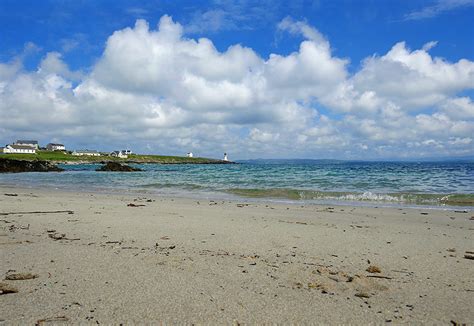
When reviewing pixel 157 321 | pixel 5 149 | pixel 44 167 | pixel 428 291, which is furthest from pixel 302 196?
pixel 5 149

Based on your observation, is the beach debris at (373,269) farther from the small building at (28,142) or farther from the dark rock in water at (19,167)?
the small building at (28,142)

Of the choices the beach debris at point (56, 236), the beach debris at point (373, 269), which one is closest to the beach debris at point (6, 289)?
the beach debris at point (56, 236)

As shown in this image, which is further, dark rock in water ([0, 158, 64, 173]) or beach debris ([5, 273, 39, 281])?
dark rock in water ([0, 158, 64, 173])

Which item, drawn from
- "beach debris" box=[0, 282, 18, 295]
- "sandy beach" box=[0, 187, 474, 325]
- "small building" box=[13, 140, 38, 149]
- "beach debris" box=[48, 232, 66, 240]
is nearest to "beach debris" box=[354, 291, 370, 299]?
"sandy beach" box=[0, 187, 474, 325]

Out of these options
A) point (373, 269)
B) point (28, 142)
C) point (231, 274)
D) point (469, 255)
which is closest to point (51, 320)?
point (231, 274)

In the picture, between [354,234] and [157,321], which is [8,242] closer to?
[157,321]

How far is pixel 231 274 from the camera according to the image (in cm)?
509

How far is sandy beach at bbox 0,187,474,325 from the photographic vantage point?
151 inches

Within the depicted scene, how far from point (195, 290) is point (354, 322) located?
190 centimetres

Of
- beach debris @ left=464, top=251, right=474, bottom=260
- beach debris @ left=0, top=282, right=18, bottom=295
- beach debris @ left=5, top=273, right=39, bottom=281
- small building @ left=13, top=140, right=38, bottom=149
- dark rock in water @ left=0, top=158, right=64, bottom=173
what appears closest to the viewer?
beach debris @ left=0, top=282, right=18, bottom=295

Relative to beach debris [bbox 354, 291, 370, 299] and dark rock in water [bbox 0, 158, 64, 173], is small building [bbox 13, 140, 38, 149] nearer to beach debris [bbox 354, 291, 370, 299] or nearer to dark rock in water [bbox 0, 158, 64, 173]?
dark rock in water [bbox 0, 158, 64, 173]

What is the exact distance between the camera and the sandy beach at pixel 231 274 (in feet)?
12.5

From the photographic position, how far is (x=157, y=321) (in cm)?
362

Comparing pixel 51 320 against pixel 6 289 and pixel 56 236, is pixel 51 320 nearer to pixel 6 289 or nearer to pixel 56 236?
pixel 6 289
